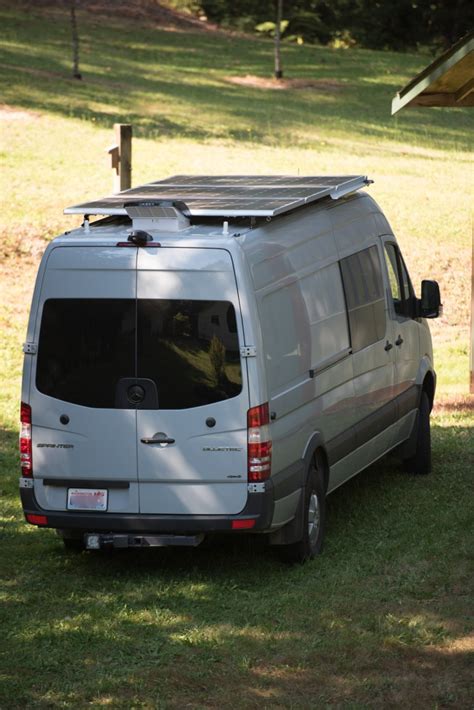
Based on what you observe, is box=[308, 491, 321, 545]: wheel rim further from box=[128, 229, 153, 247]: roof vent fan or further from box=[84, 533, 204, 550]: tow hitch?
box=[128, 229, 153, 247]: roof vent fan

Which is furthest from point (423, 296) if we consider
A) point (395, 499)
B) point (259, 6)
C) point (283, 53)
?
point (259, 6)

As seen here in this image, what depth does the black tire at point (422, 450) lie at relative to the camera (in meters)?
12.2

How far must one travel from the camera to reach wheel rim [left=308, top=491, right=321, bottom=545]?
31.1 feet

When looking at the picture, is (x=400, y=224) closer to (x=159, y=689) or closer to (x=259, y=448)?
(x=259, y=448)

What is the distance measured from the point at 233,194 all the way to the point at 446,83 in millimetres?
4305

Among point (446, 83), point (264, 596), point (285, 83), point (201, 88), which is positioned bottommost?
point (264, 596)

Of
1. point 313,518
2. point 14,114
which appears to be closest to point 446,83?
point 313,518

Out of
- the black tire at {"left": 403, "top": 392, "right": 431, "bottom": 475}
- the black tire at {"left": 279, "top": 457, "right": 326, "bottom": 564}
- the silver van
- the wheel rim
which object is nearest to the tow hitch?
the silver van

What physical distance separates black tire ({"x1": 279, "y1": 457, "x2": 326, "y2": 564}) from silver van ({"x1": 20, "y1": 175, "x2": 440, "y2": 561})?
0.08 ft

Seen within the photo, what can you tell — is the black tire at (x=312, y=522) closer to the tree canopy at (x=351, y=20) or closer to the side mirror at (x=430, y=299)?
the side mirror at (x=430, y=299)

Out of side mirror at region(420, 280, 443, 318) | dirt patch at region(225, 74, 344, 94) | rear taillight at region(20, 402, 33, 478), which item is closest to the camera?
rear taillight at region(20, 402, 33, 478)

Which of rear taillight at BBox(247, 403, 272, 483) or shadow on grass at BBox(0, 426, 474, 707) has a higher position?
rear taillight at BBox(247, 403, 272, 483)

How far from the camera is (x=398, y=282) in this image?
38.9ft

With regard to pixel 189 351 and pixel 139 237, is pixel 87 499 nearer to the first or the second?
pixel 189 351
